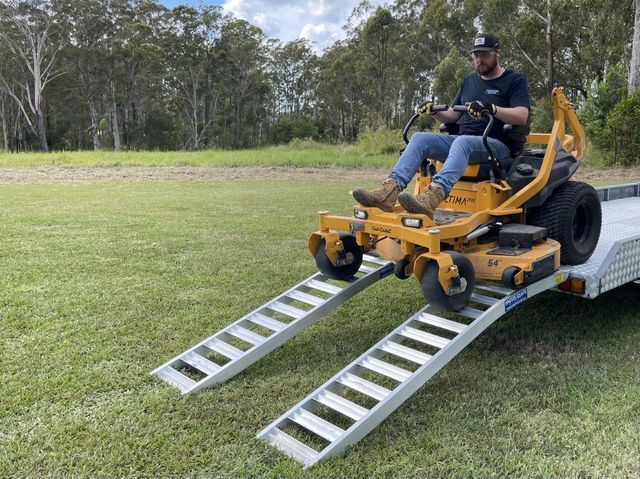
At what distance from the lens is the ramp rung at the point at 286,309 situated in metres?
4.10

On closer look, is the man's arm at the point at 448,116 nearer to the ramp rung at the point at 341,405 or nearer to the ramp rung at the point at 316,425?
the ramp rung at the point at 341,405

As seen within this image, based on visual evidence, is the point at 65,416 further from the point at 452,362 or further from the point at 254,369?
the point at 452,362

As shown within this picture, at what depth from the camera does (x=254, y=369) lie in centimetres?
393

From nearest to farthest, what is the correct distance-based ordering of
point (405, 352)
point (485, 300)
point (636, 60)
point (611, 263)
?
point (405, 352)
point (485, 300)
point (611, 263)
point (636, 60)

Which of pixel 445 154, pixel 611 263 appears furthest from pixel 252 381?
pixel 611 263

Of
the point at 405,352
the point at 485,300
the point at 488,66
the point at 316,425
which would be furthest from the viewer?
the point at 488,66

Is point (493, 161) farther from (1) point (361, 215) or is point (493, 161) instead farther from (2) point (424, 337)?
(2) point (424, 337)

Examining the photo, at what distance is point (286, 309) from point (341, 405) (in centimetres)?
125

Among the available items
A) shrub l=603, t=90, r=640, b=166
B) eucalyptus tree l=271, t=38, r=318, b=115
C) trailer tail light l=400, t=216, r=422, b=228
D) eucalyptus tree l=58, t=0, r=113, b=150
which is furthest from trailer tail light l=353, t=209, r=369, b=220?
eucalyptus tree l=271, t=38, r=318, b=115

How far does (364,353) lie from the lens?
3.54m

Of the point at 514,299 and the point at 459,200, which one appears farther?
the point at 459,200

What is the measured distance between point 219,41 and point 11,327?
49.0 metres

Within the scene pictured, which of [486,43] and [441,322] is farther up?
[486,43]

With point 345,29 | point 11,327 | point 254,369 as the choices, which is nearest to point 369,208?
point 254,369
